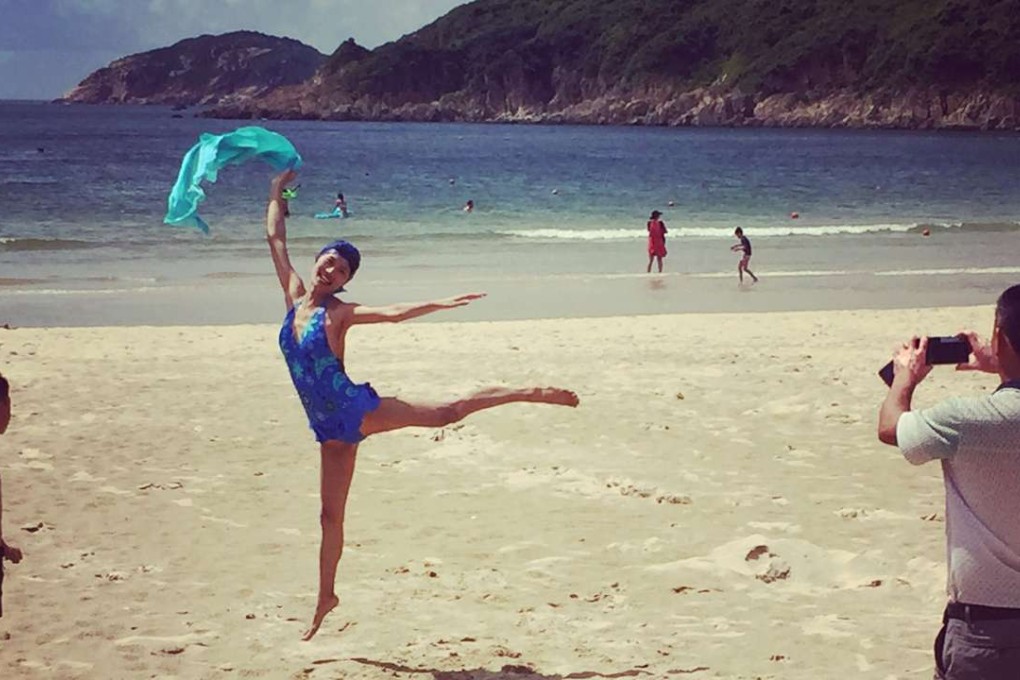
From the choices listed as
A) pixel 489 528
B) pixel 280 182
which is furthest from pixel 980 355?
pixel 489 528

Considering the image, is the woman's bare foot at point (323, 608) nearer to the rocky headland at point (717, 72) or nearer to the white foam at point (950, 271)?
the white foam at point (950, 271)

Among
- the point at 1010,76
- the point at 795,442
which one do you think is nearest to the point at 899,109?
the point at 1010,76

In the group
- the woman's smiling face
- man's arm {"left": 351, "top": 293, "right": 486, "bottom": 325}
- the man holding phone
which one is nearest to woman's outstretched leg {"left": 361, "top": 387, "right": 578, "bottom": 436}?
man's arm {"left": 351, "top": 293, "right": 486, "bottom": 325}

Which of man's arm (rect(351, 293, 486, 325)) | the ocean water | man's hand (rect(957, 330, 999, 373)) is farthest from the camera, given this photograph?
the ocean water

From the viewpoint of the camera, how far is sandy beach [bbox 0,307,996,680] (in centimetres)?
604

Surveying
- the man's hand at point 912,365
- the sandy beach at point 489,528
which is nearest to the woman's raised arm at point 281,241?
the sandy beach at point 489,528

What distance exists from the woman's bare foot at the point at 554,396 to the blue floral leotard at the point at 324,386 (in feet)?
2.17

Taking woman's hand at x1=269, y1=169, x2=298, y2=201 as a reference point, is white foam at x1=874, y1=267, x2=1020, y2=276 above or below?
below

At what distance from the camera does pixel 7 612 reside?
6.45 m

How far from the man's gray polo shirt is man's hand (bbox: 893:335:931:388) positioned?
0.11 metres

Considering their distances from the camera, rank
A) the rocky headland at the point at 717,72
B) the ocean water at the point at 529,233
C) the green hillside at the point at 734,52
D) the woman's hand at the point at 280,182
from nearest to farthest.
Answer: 1. the woman's hand at the point at 280,182
2. the ocean water at the point at 529,233
3. the rocky headland at the point at 717,72
4. the green hillside at the point at 734,52

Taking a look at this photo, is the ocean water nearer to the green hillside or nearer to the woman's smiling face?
the woman's smiling face

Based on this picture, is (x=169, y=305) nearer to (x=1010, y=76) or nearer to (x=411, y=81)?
(x=1010, y=76)

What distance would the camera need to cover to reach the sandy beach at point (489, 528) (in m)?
6.04
